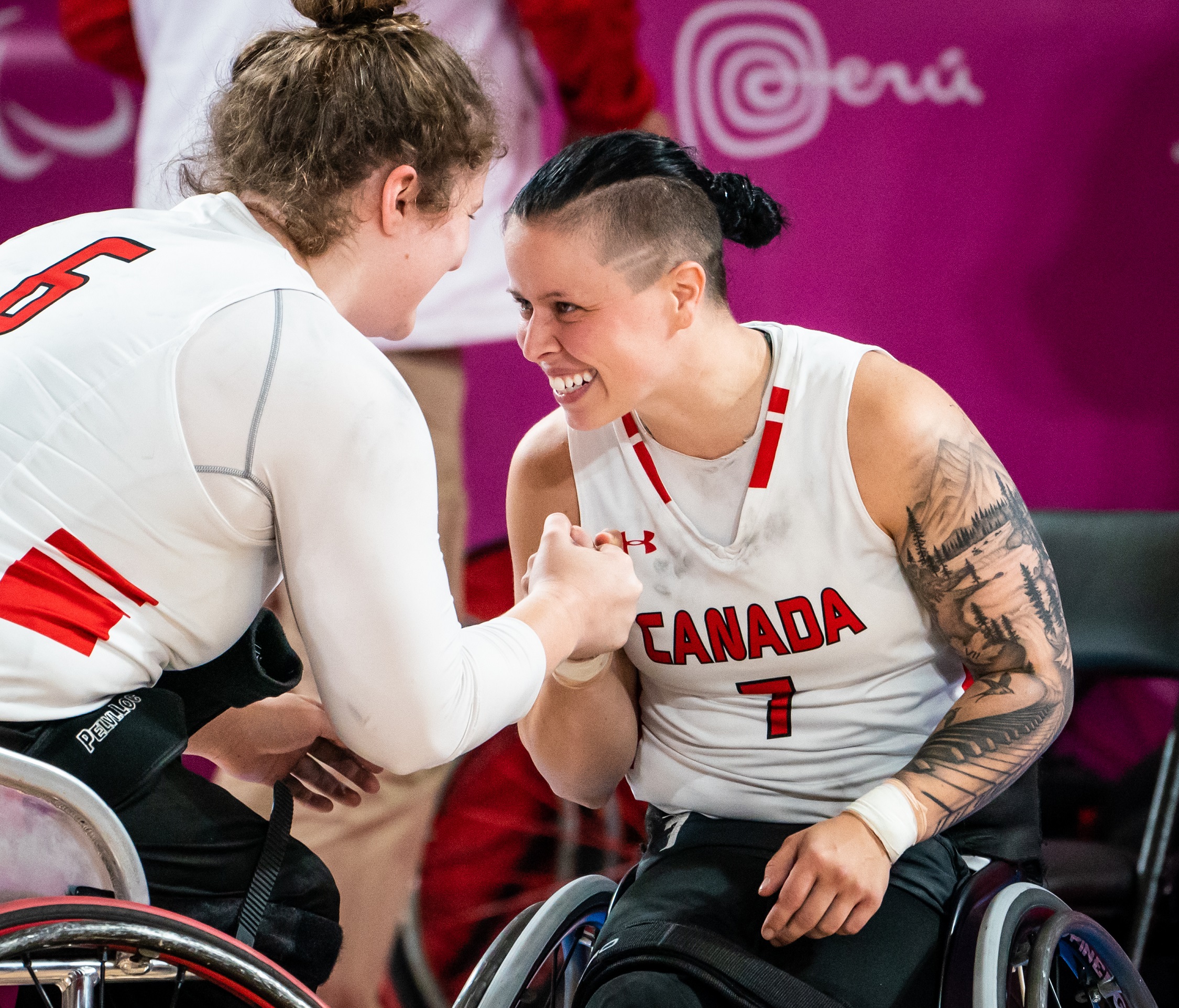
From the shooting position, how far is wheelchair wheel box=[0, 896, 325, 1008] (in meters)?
0.77

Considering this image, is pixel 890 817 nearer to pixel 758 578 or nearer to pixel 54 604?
pixel 758 578

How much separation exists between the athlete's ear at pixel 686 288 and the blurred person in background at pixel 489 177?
560 mm

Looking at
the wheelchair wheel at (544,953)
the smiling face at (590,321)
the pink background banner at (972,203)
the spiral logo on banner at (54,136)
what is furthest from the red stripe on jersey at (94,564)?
the spiral logo on banner at (54,136)

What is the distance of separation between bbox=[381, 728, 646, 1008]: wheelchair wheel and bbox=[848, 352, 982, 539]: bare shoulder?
1297 millimetres

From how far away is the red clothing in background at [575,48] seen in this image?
1987 mm

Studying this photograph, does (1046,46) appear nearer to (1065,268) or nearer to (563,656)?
(1065,268)

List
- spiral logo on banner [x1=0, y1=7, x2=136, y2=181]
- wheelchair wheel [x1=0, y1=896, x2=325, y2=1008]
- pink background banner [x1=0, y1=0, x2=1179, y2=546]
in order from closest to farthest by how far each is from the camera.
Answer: wheelchair wheel [x1=0, y1=896, x2=325, y2=1008] → spiral logo on banner [x1=0, y1=7, x2=136, y2=181] → pink background banner [x1=0, y1=0, x2=1179, y2=546]

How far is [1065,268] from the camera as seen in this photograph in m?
2.28

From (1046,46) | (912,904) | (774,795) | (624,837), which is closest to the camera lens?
(912,904)

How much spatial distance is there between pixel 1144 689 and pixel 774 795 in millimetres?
1393

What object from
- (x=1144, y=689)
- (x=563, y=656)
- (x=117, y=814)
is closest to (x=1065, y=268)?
(x=1144, y=689)

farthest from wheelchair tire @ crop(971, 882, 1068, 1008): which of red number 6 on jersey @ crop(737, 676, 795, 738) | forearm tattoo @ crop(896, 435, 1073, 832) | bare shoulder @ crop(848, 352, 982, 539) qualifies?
bare shoulder @ crop(848, 352, 982, 539)

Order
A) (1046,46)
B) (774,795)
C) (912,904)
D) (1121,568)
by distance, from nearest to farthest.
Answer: (912,904)
(774,795)
(1121,568)
(1046,46)

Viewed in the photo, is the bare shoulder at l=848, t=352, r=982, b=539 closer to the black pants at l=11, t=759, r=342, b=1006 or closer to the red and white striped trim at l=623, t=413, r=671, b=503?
the red and white striped trim at l=623, t=413, r=671, b=503
